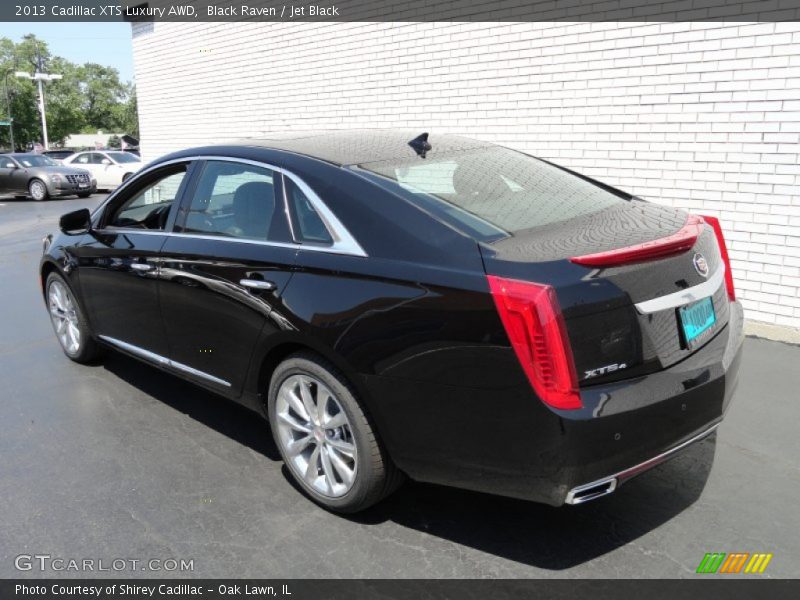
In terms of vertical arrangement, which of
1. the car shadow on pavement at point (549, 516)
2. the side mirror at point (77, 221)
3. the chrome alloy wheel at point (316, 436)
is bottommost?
the car shadow on pavement at point (549, 516)

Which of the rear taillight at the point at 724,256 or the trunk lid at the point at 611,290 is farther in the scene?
the rear taillight at the point at 724,256

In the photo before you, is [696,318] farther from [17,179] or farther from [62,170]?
[17,179]

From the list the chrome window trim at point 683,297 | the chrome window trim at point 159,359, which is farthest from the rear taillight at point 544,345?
the chrome window trim at point 159,359

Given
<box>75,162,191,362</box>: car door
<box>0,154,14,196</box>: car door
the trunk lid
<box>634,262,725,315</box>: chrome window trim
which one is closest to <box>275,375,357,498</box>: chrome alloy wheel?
the trunk lid

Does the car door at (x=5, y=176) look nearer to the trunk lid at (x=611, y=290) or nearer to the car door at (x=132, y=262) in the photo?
the car door at (x=132, y=262)

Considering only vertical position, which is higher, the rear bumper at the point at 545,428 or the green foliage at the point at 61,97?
the green foliage at the point at 61,97

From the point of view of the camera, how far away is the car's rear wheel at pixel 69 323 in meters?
5.10

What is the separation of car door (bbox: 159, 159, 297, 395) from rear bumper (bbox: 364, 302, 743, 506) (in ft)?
2.71

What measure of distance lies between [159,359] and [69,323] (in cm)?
159

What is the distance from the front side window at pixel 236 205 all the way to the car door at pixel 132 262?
0.22 metres

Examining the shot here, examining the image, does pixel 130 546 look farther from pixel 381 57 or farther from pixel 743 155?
pixel 381 57

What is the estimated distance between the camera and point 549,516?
10.4 feet

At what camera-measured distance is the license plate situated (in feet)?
9.02

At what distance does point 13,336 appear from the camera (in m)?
6.26
